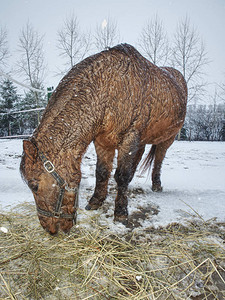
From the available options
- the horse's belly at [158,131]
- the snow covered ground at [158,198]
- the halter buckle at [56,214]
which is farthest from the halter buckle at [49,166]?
the horse's belly at [158,131]

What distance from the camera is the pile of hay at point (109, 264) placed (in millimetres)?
1340

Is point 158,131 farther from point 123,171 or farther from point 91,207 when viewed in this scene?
point 91,207

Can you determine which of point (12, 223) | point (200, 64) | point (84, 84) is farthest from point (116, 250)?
point (200, 64)

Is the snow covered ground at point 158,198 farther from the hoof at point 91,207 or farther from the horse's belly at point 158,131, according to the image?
the horse's belly at point 158,131

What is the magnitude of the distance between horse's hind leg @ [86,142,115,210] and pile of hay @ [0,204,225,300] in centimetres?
62

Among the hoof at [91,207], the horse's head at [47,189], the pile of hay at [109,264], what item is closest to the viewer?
the pile of hay at [109,264]

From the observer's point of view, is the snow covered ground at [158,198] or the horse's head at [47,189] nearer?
the horse's head at [47,189]

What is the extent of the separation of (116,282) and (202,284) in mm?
717

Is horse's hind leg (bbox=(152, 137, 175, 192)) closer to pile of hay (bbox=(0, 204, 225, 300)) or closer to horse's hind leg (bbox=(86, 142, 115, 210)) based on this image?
horse's hind leg (bbox=(86, 142, 115, 210))

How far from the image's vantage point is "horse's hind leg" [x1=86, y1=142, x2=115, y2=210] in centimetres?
275

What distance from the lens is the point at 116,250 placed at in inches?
70.2

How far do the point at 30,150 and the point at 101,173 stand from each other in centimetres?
145

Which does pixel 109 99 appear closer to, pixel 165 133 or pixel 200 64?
pixel 165 133

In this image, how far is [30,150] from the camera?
1472 millimetres
